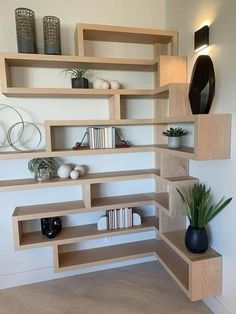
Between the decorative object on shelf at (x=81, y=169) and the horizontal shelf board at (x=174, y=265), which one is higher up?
the decorative object on shelf at (x=81, y=169)

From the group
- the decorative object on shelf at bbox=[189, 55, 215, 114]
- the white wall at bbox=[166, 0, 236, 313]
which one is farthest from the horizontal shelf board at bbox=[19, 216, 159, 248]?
the decorative object on shelf at bbox=[189, 55, 215, 114]

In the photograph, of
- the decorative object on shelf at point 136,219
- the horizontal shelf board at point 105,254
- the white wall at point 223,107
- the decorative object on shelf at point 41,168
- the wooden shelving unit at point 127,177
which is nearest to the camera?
the white wall at point 223,107

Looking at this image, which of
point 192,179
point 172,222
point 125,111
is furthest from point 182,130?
point 172,222

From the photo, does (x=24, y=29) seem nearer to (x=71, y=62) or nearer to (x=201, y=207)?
(x=71, y=62)

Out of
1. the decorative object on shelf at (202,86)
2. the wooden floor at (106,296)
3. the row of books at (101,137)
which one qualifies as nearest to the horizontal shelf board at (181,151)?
the decorative object on shelf at (202,86)

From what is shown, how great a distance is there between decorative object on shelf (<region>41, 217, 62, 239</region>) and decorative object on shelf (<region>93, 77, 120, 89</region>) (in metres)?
1.23

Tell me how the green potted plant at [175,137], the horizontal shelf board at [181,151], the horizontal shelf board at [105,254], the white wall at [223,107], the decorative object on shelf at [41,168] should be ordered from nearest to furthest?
the white wall at [223,107], the horizontal shelf board at [181,151], the green potted plant at [175,137], the decorative object on shelf at [41,168], the horizontal shelf board at [105,254]

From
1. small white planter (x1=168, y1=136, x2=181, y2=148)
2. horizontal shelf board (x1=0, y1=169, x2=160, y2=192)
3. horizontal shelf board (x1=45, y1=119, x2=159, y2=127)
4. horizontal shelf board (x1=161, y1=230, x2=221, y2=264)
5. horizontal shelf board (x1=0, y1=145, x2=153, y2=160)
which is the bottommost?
horizontal shelf board (x1=161, y1=230, x2=221, y2=264)

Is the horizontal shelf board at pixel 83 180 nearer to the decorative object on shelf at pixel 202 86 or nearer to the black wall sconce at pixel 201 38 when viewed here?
the decorative object on shelf at pixel 202 86

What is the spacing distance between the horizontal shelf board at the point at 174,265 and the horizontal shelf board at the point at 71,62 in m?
1.71

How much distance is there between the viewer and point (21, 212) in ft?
6.72

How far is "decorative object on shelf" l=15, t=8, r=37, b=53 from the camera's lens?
1.85 metres

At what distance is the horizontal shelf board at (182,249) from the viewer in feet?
5.53

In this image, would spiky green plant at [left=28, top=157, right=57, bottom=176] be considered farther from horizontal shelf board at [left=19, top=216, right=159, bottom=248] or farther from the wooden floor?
the wooden floor
